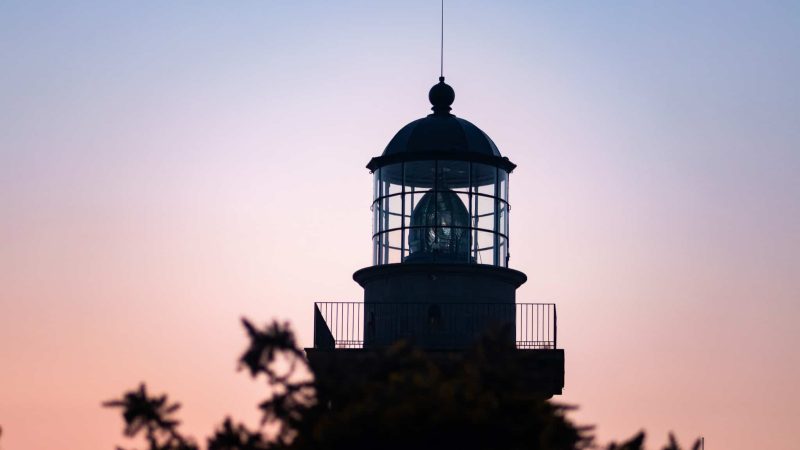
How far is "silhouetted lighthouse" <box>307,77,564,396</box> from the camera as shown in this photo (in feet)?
116

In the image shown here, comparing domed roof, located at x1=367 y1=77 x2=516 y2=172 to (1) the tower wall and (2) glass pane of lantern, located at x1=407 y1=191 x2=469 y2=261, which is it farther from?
(1) the tower wall

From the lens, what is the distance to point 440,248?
36594mm

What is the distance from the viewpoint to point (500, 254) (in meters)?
37.0

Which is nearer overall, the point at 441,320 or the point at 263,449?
the point at 263,449

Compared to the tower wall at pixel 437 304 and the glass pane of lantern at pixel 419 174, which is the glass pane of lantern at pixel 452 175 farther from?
the tower wall at pixel 437 304

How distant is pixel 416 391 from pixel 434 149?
50.1ft

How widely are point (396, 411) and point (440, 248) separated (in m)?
14.8

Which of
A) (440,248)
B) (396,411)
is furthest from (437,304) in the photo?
(396,411)

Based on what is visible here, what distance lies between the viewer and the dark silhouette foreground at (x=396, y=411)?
866 inches

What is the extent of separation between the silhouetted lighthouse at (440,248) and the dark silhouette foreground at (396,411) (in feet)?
36.1

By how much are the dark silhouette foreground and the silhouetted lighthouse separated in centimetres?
1102

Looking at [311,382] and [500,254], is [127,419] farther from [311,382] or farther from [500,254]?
[500,254]

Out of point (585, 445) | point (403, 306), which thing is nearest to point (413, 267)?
point (403, 306)

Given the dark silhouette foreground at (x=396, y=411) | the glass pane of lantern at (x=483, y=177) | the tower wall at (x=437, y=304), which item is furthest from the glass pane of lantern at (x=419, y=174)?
the dark silhouette foreground at (x=396, y=411)
